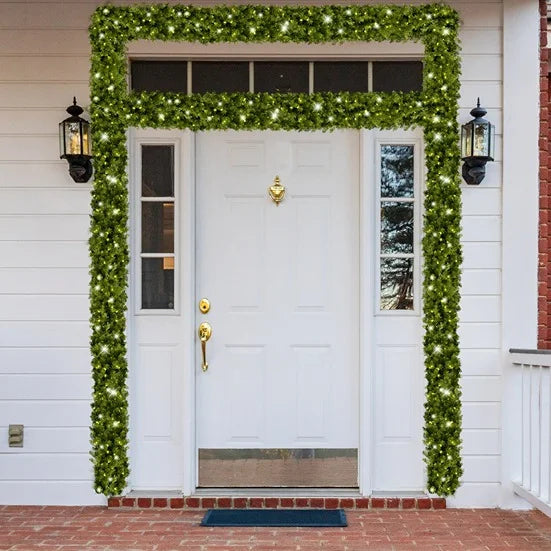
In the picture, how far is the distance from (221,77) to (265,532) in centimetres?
255

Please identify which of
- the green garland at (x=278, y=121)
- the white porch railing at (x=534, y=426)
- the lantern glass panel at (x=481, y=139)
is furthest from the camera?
the green garland at (x=278, y=121)

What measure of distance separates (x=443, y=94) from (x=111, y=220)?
202 centimetres

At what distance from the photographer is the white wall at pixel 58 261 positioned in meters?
4.00

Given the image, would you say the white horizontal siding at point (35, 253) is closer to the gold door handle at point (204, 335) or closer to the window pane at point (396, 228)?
the gold door handle at point (204, 335)

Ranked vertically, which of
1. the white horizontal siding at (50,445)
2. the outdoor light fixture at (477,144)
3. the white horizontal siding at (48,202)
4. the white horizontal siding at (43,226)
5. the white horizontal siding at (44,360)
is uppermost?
the outdoor light fixture at (477,144)

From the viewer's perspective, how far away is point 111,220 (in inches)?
156

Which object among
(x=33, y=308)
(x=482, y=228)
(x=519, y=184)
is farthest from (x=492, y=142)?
(x=33, y=308)

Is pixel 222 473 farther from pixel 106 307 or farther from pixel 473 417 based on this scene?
pixel 473 417

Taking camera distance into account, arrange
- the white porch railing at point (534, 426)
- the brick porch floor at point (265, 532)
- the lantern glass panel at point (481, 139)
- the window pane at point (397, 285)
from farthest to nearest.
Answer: the window pane at point (397, 285)
the lantern glass panel at point (481, 139)
the white porch railing at point (534, 426)
the brick porch floor at point (265, 532)

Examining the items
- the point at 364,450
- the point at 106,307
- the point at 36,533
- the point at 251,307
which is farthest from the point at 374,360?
the point at 36,533

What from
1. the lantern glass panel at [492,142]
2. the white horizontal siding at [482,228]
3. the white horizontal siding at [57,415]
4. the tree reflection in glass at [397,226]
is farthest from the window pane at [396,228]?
the white horizontal siding at [57,415]

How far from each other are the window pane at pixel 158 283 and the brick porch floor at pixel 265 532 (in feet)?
3.85

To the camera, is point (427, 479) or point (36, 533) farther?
point (427, 479)

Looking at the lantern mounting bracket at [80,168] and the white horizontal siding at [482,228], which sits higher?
the lantern mounting bracket at [80,168]
